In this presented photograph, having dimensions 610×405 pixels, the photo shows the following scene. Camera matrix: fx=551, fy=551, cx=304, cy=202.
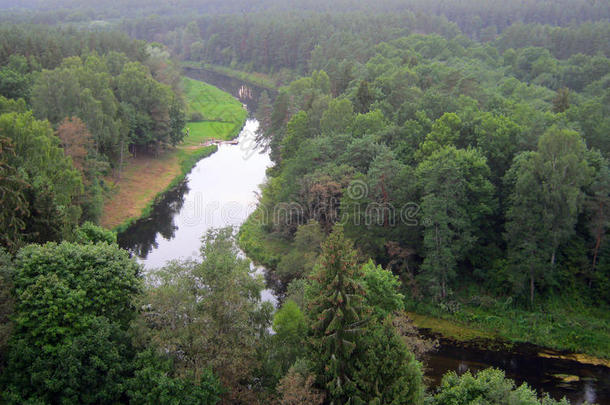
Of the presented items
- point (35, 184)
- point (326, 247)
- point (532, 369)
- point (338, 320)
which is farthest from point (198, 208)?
point (338, 320)

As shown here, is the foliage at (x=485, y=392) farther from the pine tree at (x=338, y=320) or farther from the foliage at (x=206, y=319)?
the foliage at (x=206, y=319)

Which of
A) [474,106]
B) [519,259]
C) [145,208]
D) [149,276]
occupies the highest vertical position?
[474,106]

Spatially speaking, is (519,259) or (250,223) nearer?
(519,259)

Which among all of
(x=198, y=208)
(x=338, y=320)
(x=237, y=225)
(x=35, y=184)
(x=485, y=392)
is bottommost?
(x=198, y=208)

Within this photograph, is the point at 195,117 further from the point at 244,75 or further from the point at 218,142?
the point at 244,75

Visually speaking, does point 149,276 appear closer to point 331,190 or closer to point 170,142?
point 331,190

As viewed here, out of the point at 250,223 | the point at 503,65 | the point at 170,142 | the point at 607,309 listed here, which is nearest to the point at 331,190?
the point at 250,223
